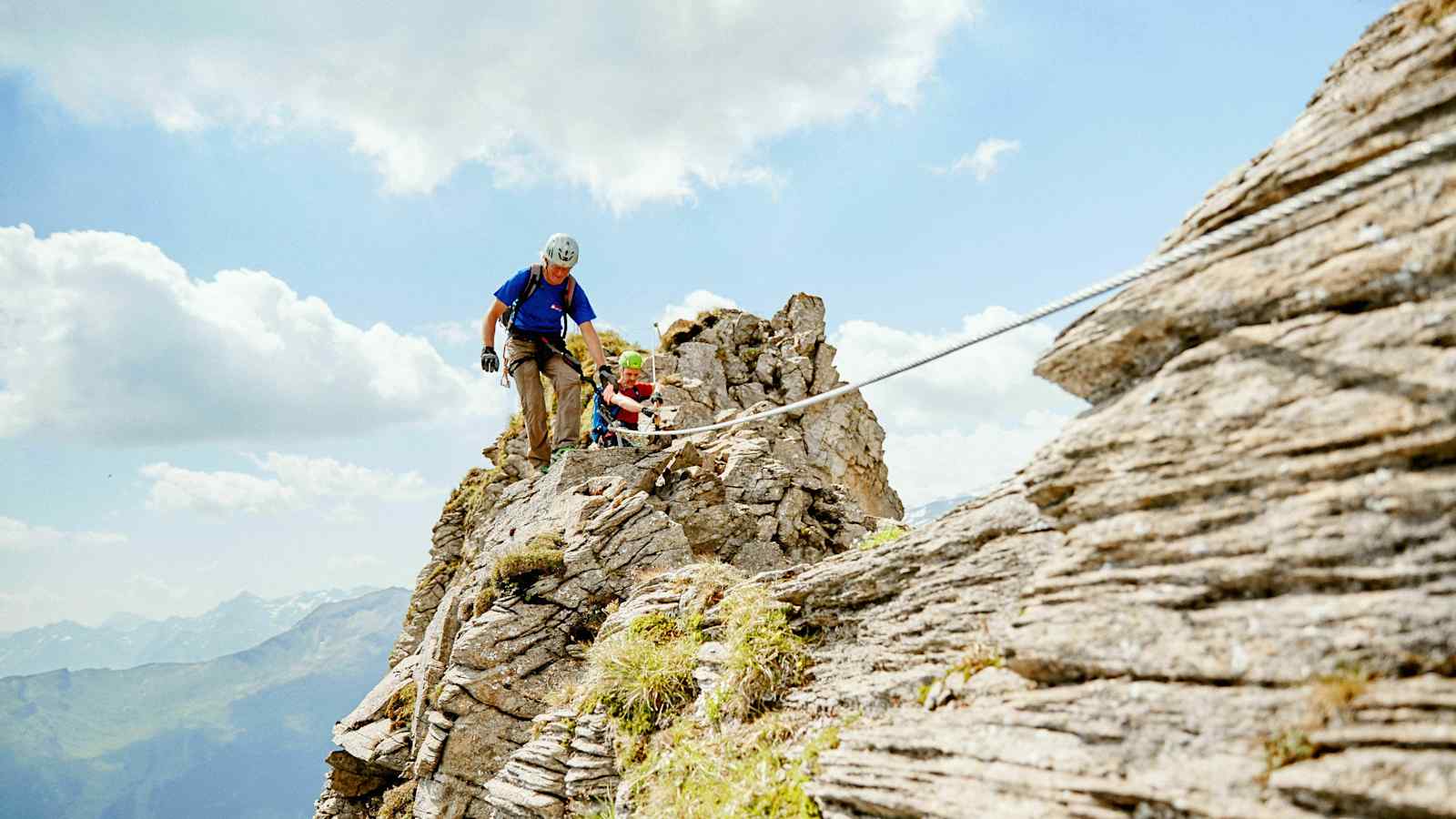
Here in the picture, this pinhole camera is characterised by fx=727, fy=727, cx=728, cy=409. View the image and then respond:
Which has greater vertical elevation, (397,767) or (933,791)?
(933,791)

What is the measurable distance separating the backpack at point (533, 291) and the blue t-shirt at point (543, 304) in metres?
0.05

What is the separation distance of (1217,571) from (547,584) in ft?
40.2

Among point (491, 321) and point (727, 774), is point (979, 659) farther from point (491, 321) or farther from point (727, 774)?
point (491, 321)

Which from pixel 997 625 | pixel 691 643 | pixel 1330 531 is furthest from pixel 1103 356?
pixel 691 643

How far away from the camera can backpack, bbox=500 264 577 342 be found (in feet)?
56.2

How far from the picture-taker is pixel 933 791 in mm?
5734

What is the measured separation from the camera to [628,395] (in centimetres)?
1902

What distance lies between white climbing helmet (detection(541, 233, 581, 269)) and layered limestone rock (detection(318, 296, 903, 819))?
4.79 m

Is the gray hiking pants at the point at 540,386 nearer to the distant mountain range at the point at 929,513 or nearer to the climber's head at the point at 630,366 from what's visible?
the climber's head at the point at 630,366

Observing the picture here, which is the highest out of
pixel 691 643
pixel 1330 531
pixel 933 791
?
pixel 1330 531

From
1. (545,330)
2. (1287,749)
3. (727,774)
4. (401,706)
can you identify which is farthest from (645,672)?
(401,706)

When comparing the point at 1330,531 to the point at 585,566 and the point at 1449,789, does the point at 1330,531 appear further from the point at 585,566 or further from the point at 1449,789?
the point at 585,566

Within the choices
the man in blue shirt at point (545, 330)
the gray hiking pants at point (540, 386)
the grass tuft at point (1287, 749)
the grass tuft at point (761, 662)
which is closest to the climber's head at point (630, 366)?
the man in blue shirt at point (545, 330)

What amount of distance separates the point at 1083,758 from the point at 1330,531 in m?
2.17
